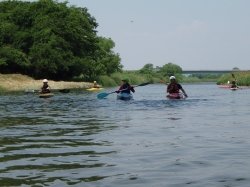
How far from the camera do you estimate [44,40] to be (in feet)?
204

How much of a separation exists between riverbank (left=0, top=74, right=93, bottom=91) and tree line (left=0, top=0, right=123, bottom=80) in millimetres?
1662

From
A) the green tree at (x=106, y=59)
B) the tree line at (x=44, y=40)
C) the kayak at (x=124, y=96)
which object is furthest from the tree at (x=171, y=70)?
the kayak at (x=124, y=96)

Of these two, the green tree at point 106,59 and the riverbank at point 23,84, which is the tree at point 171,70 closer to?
the green tree at point 106,59

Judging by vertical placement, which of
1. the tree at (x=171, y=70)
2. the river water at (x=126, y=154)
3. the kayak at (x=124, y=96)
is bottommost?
the river water at (x=126, y=154)

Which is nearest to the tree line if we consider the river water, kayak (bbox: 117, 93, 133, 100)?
kayak (bbox: 117, 93, 133, 100)

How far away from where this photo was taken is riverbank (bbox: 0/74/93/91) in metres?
54.0

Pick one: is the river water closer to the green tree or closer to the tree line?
the tree line

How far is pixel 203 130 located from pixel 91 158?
5.10 m

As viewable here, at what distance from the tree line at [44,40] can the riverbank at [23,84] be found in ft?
5.45

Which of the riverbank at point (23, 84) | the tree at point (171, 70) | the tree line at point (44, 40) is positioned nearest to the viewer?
the riverbank at point (23, 84)

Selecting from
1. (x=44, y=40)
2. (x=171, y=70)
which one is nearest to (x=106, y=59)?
(x=44, y=40)

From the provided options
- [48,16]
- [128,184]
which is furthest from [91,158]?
[48,16]

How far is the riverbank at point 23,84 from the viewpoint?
5395cm

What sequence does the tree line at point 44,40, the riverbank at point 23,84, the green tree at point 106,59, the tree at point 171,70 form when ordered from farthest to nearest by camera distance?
1. the tree at point 171,70
2. the green tree at point 106,59
3. the tree line at point 44,40
4. the riverbank at point 23,84
